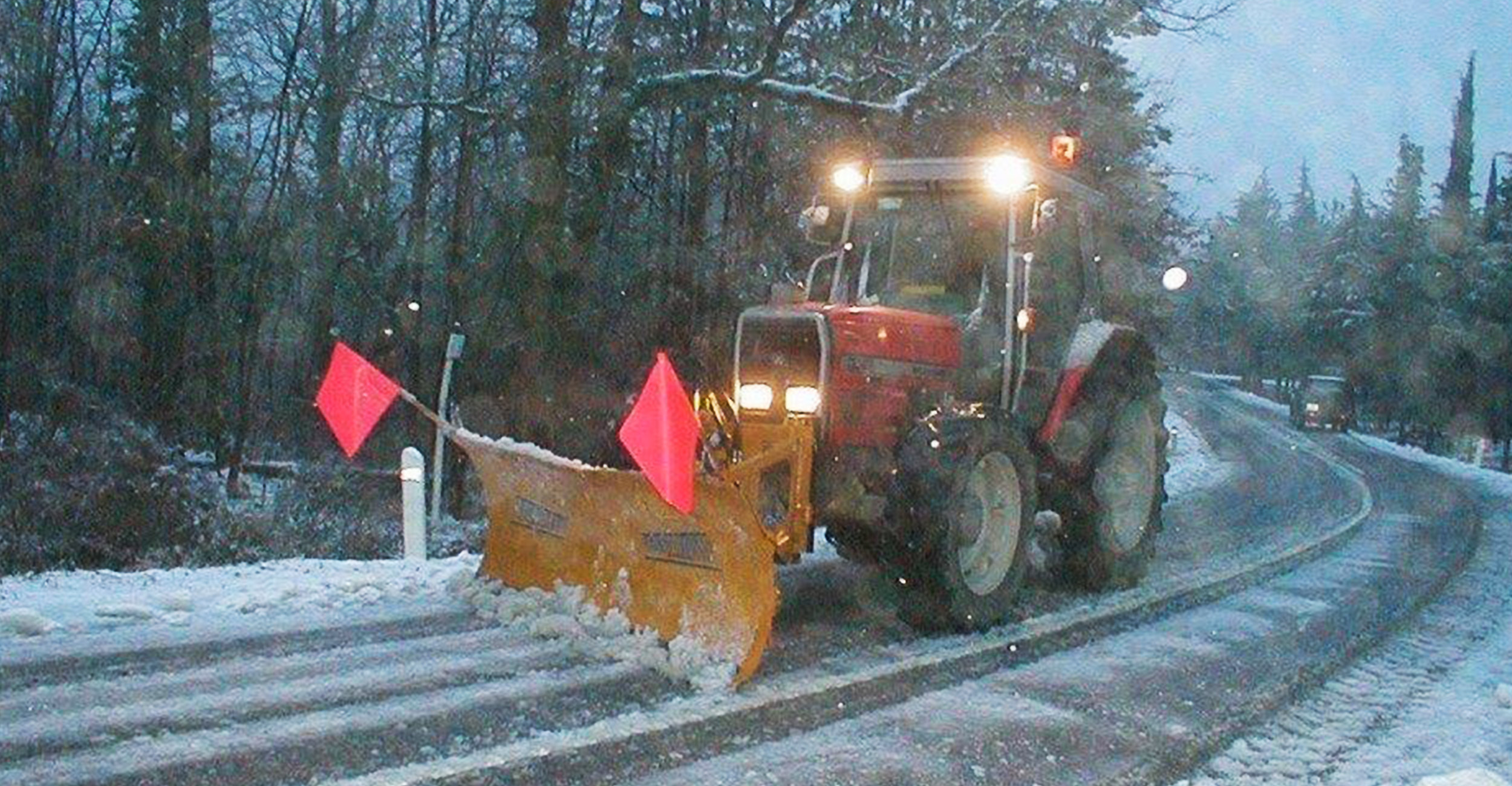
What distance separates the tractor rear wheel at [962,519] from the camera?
6648 mm

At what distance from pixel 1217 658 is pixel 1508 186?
4044cm

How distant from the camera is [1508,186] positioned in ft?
135

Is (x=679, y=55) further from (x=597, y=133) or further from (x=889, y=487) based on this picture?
(x=889, y=487)

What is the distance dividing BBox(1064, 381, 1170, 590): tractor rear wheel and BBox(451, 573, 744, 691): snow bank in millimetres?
3401

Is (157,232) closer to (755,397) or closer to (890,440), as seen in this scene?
(755,397)

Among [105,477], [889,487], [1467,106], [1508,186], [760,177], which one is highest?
[1467,106]

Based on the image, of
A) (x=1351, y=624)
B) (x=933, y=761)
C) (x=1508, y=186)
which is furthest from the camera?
(x=1508, y=186)

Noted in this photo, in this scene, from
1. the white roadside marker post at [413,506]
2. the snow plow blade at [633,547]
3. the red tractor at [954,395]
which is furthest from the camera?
the white roadside marker post at [413,506]

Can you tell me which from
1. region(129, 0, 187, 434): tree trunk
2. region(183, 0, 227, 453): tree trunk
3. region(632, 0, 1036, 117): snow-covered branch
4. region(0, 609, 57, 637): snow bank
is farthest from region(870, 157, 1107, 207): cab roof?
region(129, 0, 187, 434): tree trunk

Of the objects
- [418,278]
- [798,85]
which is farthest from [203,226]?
[798,85]

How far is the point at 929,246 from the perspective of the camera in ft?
26.6

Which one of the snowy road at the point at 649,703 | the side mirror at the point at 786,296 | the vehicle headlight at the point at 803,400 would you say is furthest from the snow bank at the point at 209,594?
the side mirror at the point at 786,296

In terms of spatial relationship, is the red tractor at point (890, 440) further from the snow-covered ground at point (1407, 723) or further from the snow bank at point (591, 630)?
the snow-covered ground at point (1407, 723)

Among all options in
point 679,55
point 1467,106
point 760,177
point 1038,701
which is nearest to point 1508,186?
point 1467,106
